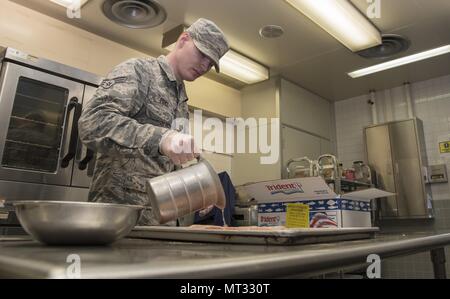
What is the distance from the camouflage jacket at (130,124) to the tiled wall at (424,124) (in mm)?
2915

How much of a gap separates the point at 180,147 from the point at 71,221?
38 cm

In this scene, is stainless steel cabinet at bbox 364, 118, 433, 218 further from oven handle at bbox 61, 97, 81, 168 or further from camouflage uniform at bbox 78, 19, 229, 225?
oven handle at bbox 61, 97, 81, 168

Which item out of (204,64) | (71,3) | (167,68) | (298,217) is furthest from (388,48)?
(71,3)

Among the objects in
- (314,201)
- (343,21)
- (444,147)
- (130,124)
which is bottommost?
(314,201)

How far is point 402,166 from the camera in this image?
3.45m

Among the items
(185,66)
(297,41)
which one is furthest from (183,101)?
(297,41)

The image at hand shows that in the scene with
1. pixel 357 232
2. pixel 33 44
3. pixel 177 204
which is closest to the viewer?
pixel 177 204

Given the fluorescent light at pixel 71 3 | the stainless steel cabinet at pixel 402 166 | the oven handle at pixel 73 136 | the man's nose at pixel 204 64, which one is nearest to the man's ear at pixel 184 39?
the man's nose at pixel 204 64

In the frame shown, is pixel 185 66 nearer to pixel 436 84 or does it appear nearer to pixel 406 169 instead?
pixel 406 169

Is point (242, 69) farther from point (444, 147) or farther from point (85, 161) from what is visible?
point (444, 147)

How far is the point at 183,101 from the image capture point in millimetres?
1554

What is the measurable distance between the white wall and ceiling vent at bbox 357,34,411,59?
0.90 metres

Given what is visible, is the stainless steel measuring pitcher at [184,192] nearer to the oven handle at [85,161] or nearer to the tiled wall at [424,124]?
the oven handle at [85,161]

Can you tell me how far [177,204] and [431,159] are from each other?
3441 mm
